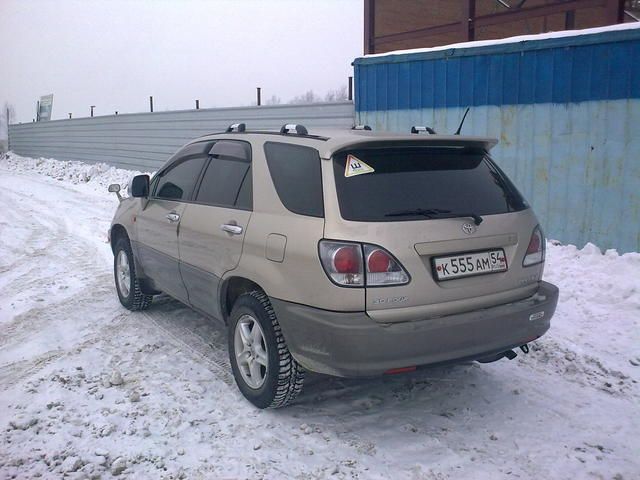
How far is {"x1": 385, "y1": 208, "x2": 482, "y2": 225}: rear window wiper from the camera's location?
3.23 m

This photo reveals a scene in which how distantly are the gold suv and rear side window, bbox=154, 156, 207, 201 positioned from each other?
0.51 meters

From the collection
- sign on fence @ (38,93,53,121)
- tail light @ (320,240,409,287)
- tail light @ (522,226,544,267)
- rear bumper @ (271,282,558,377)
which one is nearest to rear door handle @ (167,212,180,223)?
rear bumper @ (271,282,558,377)

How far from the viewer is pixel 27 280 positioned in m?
6.82

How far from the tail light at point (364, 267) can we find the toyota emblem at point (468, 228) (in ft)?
1.61

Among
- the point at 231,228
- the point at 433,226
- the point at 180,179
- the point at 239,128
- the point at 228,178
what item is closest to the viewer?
the point at 433,226

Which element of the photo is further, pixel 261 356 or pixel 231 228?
pixel 231 228

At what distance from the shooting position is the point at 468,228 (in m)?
3.34

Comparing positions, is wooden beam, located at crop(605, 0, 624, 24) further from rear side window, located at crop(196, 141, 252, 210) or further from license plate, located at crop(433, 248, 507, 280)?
rear side window, located at crop(196, 141, 252, 210)

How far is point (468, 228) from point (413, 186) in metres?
0.39

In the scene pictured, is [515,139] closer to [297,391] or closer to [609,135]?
[609,135]

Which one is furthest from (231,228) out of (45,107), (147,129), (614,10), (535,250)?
(45,107)

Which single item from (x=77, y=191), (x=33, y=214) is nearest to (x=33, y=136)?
(x=77, y=191)

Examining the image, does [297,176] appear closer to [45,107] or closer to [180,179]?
[180,179]

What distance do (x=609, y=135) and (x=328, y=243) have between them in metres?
5.19
